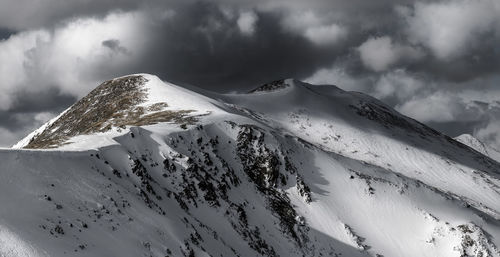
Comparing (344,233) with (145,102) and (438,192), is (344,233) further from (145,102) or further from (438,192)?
(145,102)

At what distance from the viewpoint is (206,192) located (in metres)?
52.3

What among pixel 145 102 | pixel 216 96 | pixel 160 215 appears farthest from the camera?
pixel 216 96

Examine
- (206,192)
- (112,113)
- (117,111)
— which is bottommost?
(206,192)

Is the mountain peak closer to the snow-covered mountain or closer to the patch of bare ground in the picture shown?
the patch of bare ground

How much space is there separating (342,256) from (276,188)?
42.3ft

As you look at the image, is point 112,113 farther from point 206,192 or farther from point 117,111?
point 206,192

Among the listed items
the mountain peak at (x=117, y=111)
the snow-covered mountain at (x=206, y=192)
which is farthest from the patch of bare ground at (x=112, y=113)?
the snow-covered mountain at (x=206, y=192)

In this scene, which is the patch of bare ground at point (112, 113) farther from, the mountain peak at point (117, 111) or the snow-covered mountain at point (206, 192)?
the snow-covered mountain at point (206, 192)

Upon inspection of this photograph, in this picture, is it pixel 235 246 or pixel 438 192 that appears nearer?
pixel 235 246

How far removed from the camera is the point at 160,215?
129 ft

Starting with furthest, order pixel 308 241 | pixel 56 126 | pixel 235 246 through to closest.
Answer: pixel 56 126, pixel 308 241, pixel 235 246

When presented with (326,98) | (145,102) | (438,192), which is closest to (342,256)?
(438,192)

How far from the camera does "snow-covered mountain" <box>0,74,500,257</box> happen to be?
105 feet

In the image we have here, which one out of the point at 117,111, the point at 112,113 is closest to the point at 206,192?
the point at 117,111
